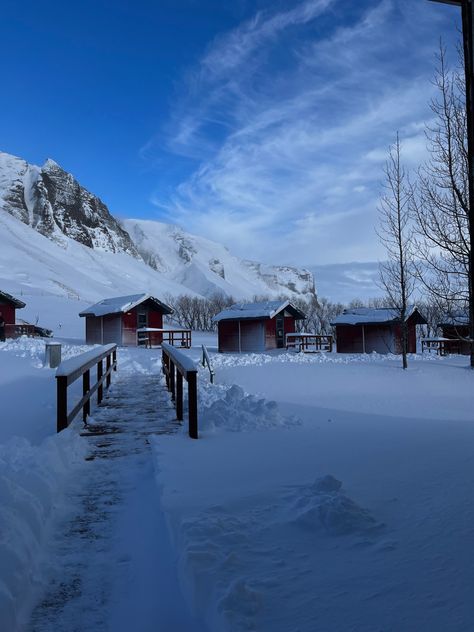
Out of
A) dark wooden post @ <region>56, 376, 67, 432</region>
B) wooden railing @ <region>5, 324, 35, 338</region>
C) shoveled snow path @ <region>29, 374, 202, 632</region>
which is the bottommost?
shoveled snow path @ <region>29, 374, 202, 632</region>

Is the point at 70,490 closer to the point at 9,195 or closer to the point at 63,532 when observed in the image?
the point at 63,532

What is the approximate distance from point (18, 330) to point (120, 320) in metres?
9.51

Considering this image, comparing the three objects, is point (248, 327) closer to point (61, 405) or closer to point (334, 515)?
point (61, 405)

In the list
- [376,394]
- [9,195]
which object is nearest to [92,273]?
[9,195]

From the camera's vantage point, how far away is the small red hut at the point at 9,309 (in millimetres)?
33562

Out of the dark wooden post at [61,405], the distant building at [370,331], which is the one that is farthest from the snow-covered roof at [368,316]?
the dark wooden post at [61,405]

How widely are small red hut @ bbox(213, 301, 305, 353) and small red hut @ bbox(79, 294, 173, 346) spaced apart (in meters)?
6.00

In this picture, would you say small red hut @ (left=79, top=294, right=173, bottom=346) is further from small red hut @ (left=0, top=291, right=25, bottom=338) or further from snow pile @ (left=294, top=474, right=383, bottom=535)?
snow pile @ (left=294, top=474, right=383, bottom=535)

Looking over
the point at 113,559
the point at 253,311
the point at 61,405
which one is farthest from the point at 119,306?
the point at 113,559

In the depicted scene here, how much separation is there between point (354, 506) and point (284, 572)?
801 millimetres

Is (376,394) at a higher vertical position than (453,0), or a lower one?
lower

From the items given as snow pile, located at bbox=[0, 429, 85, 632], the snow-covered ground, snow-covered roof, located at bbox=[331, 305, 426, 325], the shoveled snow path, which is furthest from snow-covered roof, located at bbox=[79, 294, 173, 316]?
the shoveled snow path

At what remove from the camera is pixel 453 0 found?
3.90 metres

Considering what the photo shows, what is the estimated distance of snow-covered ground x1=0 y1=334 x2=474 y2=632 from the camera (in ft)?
7.37
